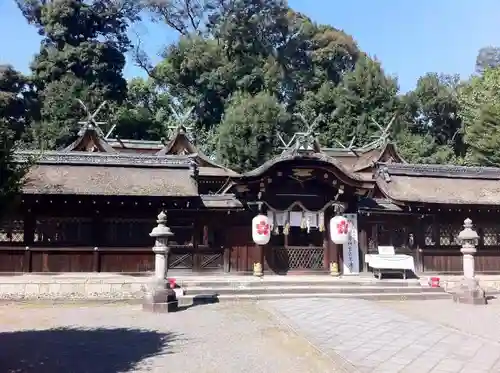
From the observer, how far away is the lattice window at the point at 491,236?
19.9 m

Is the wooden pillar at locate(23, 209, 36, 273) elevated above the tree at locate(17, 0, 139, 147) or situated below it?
below

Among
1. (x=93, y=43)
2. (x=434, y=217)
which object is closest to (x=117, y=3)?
(x=93, y=43)

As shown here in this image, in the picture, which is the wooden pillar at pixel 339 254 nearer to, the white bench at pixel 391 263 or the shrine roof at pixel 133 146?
the white bench at pixel 391 263

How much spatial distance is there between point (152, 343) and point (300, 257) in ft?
34.4

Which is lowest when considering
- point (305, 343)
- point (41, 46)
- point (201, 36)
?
point (305, 343)

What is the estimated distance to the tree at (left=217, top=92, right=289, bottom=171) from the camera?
35688mm

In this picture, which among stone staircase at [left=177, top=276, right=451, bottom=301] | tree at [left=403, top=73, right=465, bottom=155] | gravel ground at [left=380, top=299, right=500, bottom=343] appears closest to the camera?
gravel ground at [left=380, top=299, right=500, bottom=343]

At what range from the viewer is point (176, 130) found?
27.8 m

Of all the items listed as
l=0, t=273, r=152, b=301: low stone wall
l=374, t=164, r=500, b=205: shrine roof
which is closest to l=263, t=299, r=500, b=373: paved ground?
l=0, t=273, r=152, b=301: low stone wall

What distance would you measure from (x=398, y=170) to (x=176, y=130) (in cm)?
1271

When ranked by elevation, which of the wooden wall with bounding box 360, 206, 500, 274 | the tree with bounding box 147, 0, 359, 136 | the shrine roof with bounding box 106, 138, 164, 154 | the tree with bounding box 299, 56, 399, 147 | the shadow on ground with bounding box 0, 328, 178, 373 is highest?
the tree with bounding box 147, 0, 359, 136

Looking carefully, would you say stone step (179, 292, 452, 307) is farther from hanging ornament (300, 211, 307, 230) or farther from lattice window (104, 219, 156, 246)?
lattice window (104, 219, 156, 246)

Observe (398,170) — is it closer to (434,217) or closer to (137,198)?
(434,217)

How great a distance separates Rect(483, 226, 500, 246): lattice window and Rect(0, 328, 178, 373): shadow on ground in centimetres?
1507
